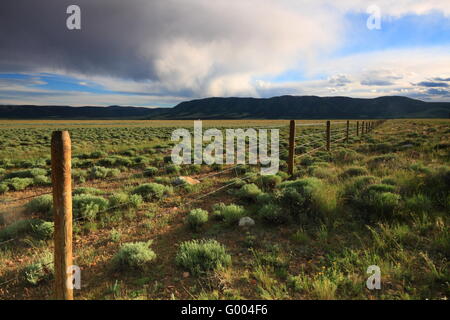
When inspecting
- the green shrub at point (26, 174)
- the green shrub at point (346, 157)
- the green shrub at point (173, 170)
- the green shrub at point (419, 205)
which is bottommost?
the green shrub at point (26, 174)

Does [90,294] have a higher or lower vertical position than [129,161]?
lower

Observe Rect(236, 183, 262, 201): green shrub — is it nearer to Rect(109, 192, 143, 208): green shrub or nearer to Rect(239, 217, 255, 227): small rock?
Rect(239, 217, 255, 227): small rock

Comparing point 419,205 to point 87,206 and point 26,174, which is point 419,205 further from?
point 26,174

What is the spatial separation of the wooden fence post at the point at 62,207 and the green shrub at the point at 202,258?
1520mm

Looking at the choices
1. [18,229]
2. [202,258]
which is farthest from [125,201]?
[202,258]

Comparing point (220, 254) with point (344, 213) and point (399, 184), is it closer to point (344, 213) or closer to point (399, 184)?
point (344, 213)

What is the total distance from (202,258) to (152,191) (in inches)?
165

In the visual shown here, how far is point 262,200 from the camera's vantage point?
5.88 m

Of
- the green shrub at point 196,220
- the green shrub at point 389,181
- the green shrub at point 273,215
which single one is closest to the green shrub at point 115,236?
the green shrub at point 196,220

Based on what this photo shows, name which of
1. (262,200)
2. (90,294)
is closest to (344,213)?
(262,200)

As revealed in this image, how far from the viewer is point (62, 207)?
2404 millimetres

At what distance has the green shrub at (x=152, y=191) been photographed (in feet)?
23.5

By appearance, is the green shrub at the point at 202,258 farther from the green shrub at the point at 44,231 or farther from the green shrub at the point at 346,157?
the green shrub at the point at 346,157
